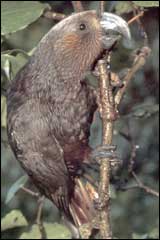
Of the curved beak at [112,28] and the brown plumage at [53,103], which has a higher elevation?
the curved beak at [112,28]

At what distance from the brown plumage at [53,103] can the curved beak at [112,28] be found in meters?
0.07

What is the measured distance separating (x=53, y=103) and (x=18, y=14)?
10.4 inches

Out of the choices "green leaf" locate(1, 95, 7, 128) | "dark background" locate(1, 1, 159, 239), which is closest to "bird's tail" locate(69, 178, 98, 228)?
"dark background" locate(1, 1, 159, 239)

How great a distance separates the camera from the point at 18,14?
1849 mm

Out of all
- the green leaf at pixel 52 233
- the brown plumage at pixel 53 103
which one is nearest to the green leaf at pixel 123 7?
the brown plumage at pixel 53 103

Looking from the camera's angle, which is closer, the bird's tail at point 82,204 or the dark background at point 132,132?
the bird's tail at point 82,204

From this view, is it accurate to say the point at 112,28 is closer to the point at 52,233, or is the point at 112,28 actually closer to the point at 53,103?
the point at 53,103

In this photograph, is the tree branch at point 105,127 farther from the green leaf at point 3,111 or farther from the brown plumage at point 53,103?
the green leaf at point 3,111

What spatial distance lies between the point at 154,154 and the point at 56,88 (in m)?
1.05

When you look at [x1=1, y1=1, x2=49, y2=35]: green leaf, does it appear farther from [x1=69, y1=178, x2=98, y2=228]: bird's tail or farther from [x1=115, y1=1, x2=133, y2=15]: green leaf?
[x1=69, y1=178, x2=98, y2=228]: bird's tail

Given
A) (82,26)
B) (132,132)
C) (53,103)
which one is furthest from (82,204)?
(132,132)

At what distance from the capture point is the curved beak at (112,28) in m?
1.76

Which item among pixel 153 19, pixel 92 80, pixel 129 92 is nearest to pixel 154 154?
pixel 129 92

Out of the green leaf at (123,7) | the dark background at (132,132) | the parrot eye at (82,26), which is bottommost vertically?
the dark background at (132,132)
